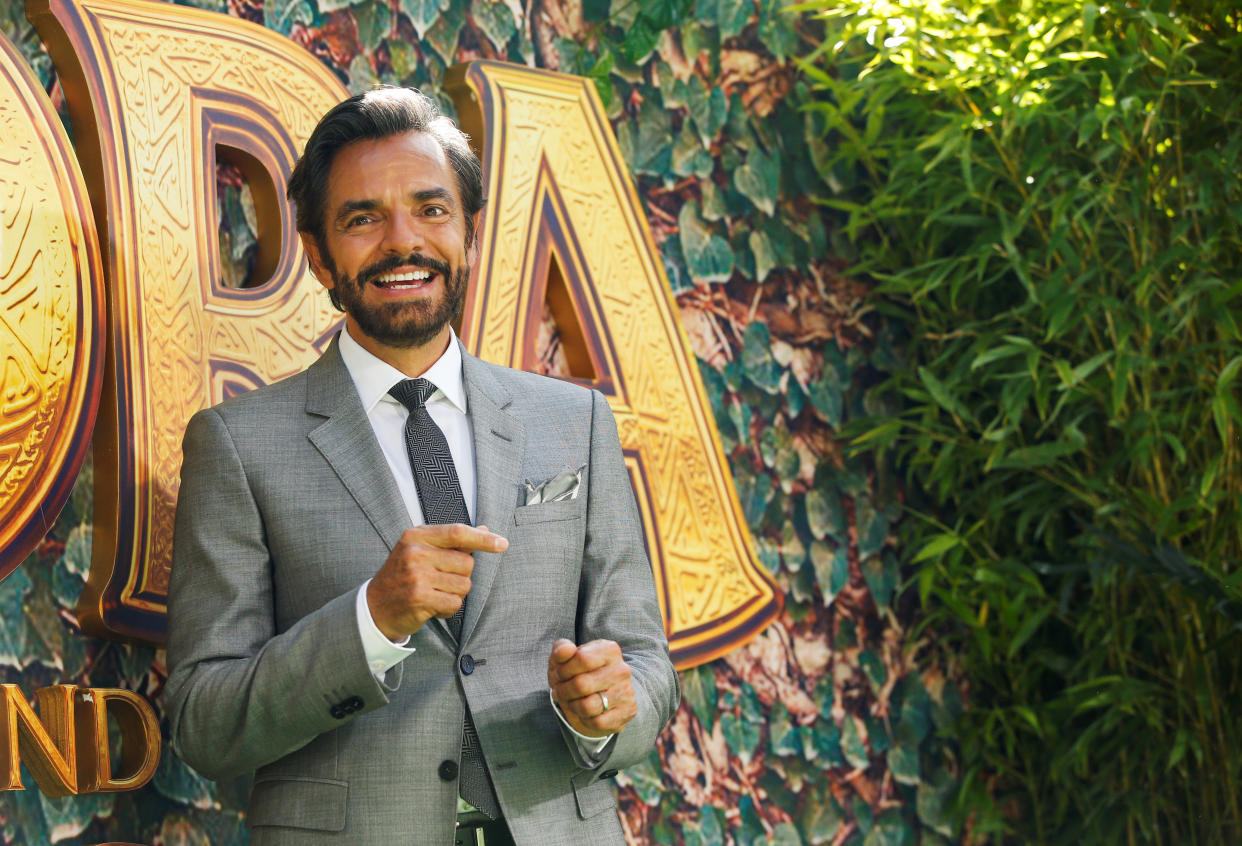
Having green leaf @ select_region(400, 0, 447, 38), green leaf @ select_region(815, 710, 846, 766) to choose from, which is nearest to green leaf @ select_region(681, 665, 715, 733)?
green leaf @ select_region(815, 710, 846, 766)

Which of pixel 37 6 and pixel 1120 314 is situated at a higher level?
pixel 37 6

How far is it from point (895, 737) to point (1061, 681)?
0.43m

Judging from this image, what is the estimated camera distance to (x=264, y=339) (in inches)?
91.7

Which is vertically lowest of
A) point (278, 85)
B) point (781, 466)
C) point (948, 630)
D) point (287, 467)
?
point (948, 630)

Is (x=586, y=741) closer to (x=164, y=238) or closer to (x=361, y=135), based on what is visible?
(x=361, y=135)

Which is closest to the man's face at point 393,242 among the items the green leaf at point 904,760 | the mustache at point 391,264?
the mustache at point 391,264

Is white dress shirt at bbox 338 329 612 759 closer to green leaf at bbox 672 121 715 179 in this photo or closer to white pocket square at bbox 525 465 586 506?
white pocket square at bbox 525 465 586 506

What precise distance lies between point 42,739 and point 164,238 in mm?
775

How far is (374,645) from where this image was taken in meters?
1.66

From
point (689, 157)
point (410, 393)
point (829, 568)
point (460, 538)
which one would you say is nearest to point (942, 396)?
point (829, 568)

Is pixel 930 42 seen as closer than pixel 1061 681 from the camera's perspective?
Yes

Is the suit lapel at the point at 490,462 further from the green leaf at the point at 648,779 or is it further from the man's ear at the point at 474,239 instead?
the green leaf at the point at 648,779

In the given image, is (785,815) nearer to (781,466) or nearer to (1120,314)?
(781,466)

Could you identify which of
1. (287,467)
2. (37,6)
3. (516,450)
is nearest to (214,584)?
(287,467)
